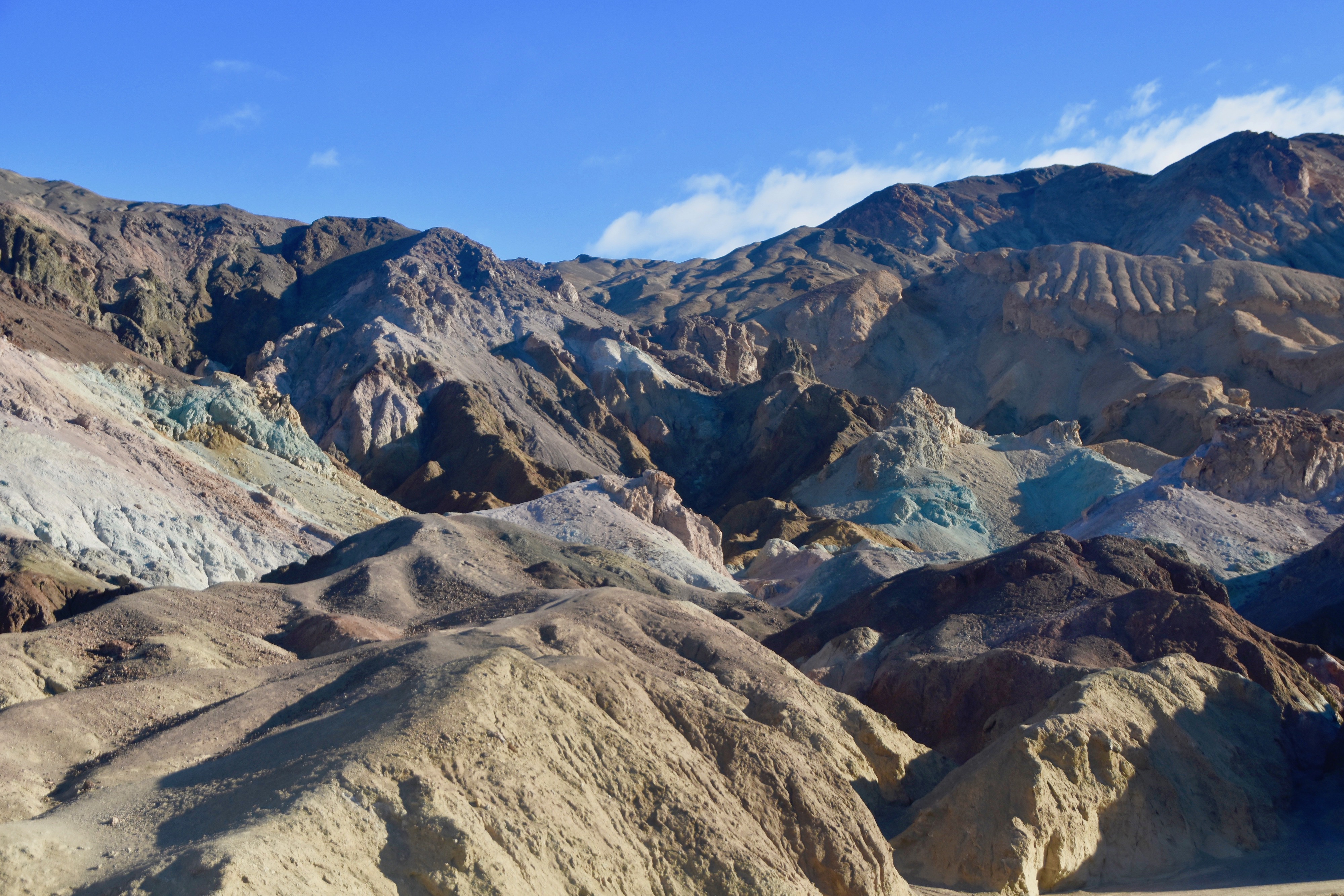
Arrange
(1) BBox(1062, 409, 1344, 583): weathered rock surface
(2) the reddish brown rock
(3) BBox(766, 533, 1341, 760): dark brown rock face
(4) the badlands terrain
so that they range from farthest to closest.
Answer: (1) BBox(1062, 409, 1344, 583): weathered rock surface, (2) the reddish brown rock, (3) BBox(766, 533, 1341, 760): dark brown rock face, (4) the badlands terrain

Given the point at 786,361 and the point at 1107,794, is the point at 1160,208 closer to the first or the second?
the point at 786,361

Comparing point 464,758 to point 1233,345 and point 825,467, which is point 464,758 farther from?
point 1233,345

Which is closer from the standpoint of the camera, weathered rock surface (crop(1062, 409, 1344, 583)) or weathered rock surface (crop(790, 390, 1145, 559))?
weathered rock surface (crop(1062, 409, 1344, 583))

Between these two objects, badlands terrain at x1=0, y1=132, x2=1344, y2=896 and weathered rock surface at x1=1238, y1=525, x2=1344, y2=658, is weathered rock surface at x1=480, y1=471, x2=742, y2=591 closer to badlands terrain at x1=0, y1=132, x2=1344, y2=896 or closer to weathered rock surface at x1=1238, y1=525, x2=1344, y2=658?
badlands terrain at x1=0, y1=132, x2=1344, y2=896

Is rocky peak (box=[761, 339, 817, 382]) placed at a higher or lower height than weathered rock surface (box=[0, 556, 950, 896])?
higher

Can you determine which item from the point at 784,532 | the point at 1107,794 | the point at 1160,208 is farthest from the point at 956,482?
the point at 1160,208

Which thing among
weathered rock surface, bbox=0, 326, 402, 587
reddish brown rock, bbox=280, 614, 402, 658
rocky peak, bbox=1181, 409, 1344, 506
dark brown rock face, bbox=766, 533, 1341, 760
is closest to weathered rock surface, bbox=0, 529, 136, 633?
weathered rock surface, bbox=0, 326, 402, 587

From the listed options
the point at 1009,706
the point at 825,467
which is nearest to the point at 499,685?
the point at 1009,706
